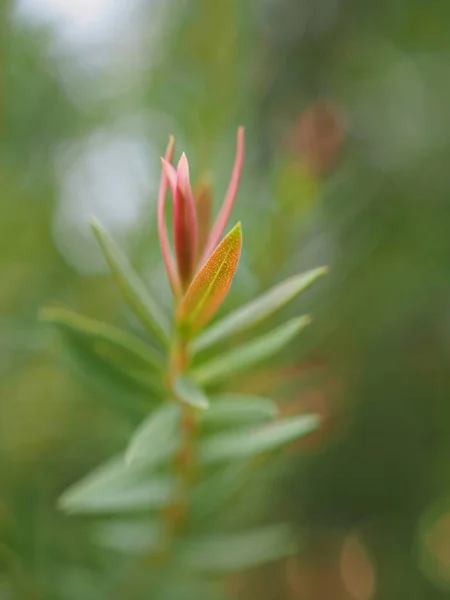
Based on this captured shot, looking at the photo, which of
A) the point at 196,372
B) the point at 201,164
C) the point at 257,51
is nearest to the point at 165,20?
the point at 257,51

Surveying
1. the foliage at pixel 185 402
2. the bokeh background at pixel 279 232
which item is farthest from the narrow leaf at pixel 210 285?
the bokeh background at pixel 279 232

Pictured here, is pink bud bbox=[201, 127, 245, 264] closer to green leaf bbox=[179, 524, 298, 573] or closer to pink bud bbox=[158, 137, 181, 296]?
pink bud bbox=[158, 137, 181, 296]

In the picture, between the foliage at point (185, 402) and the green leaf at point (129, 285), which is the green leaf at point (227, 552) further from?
the green leaf at point (129, 285)

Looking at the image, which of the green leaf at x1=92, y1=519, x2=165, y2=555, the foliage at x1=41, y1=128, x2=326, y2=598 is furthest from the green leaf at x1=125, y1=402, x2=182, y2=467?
the green leaf at x1=92, y1=519, x2=165, y2=555

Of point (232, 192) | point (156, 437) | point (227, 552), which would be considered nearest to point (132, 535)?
point (227, 552)

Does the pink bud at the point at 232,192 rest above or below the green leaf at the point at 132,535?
above

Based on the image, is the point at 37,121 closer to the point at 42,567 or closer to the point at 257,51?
the point at 257,51

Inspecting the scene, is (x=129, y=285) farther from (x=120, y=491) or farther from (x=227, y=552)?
(x=227, y=552)
